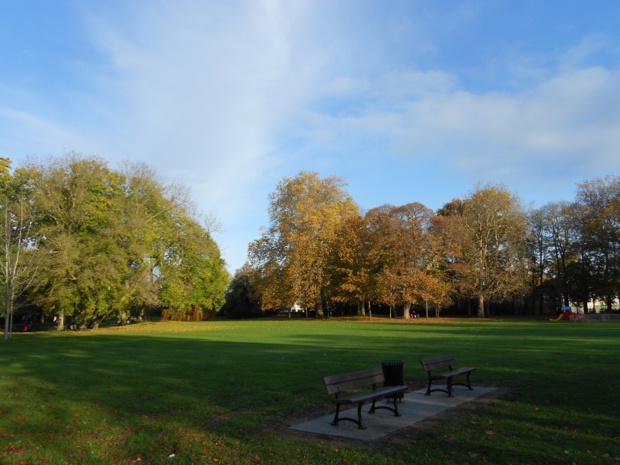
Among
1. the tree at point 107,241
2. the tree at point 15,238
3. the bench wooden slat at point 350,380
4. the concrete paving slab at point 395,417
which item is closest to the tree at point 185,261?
the tree at point 107,241

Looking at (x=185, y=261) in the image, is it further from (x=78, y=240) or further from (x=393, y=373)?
(x=393, y=373)

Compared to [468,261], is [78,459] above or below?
below

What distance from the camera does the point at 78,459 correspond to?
6539 millimetres

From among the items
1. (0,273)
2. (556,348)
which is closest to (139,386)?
(556,348)

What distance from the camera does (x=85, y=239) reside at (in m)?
38.1

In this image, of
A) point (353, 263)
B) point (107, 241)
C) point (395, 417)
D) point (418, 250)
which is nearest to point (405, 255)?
point (418, 250)

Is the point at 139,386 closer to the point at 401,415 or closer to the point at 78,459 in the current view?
the point at 78,459

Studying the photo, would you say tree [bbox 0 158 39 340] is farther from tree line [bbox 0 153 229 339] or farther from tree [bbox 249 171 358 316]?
tree [bbox 249 171 358 316]

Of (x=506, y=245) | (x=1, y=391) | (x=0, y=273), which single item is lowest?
(x=1, y=391)

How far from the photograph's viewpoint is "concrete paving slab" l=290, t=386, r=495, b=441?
24.6 ft

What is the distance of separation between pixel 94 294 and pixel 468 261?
40.1 meters

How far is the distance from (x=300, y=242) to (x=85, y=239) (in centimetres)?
2223

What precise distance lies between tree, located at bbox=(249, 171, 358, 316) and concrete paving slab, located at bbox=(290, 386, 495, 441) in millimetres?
41379

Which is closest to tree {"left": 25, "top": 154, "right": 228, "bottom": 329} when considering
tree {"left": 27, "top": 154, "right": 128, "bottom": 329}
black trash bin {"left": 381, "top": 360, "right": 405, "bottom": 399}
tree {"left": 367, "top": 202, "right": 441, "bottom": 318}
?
tree {"left": 27, "top": 154, "right": 128, "bottom": 329}
